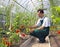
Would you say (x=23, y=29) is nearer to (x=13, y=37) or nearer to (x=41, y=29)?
(x=41, y=29)

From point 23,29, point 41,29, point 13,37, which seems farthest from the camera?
point 23,29

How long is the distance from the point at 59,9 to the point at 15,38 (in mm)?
1790

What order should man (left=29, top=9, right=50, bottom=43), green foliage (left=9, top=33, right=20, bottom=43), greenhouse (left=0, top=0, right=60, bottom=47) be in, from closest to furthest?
green foliage (left=9, top=33, right=20, bottom=43), greenhouse (left=0, top=0, right=60, bottom=47), man (left=29, top=9, right=50, bottom=43)

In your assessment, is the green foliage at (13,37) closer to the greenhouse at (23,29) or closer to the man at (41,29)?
the greenhouse at (23,29)

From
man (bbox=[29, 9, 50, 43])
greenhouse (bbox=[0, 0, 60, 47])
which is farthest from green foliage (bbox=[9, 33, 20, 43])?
man (bbox=[29, 9, 50, 43])

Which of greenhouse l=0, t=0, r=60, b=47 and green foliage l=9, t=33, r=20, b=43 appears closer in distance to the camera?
green foliage l=9, t=33, r=20, b=43

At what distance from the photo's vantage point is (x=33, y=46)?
988cm

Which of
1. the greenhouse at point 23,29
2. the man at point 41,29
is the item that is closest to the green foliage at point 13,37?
the greenhouse at point 23,29

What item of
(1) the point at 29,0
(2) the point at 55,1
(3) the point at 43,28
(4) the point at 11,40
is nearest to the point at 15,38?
(4) the point at 11,40

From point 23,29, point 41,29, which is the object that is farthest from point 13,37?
point 23,29

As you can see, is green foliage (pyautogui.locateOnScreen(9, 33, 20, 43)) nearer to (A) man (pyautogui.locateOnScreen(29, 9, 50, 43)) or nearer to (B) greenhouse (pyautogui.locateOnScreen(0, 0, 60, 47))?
(B) greenhouse (pyautogui.locateOnScreen(0, 0, 60, 47))

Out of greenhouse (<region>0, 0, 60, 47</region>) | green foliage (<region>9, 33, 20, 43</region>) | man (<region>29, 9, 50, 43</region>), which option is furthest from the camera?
man (<region>29, 9, 50, 43</region>)

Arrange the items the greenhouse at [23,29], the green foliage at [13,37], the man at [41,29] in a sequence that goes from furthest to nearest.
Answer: the man at [41,29] → the greenhouse at [23,29] → the green foliage at [13,37]

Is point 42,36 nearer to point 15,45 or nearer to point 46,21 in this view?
point 46,21
